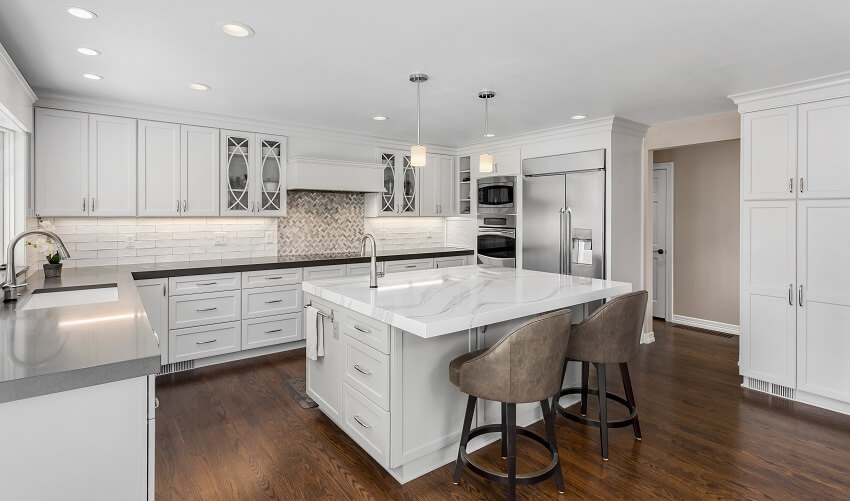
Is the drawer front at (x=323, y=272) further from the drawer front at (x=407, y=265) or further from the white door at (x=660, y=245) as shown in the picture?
the white door at (x=660, y=245)

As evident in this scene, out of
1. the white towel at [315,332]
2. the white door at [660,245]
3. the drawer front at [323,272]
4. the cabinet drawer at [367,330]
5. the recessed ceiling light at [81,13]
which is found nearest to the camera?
the recessed ceiling light at [81,13]

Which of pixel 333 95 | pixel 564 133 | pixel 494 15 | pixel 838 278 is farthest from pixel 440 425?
pixel 564 133

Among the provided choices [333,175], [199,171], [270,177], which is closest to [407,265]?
[333,175]

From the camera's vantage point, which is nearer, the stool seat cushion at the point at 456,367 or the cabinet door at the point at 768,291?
the stool seat cushion at the point at 456,367

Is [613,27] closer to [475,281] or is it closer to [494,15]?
[494,15]

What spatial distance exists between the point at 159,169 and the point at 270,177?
1.01 metres

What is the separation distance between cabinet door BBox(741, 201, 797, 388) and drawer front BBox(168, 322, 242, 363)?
4.42 m

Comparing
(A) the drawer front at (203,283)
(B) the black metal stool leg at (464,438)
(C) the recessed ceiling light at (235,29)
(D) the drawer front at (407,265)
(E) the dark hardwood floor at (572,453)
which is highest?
(C) the recessed ceiling light at (235,29)

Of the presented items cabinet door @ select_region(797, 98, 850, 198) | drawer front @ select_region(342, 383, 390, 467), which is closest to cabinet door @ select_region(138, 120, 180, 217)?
drawer front @ select_region(342, 383, 390, 467)

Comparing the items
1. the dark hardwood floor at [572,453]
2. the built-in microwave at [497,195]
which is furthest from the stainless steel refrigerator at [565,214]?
the dark hardwood floor at [572,453]

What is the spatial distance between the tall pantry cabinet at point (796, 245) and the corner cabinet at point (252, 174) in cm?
425

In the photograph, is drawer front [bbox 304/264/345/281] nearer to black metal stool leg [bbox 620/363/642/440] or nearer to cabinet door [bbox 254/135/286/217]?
cabinet door [bbox 254/135/286/217]

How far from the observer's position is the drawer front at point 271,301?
4334mm

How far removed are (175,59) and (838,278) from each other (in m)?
4.76
